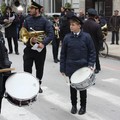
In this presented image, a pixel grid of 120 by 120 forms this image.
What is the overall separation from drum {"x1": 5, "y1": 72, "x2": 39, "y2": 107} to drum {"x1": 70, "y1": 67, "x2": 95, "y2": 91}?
1.13 m

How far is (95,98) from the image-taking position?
333 inches

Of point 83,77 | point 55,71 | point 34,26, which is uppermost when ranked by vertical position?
point 34,26

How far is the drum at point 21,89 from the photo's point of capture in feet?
17.8

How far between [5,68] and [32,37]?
249 centimetres

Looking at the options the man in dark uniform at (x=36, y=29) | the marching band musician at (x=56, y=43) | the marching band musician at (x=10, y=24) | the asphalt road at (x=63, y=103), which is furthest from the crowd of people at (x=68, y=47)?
the marching band musician at (x=10, y=24)

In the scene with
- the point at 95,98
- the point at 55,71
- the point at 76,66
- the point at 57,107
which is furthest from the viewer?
the point at 55,71

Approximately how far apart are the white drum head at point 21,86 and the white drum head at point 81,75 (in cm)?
114

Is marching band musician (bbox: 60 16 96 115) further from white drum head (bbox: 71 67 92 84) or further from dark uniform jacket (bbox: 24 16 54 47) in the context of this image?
dark uniform jacket (bbox: 24 16 54 47)

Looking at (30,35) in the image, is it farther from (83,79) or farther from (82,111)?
(83,79)

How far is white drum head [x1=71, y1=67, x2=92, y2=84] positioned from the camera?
657 cm

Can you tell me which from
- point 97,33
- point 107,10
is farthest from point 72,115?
point 107,10

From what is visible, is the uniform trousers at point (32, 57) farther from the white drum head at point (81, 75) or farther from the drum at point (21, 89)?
the drum at point (21, 89)

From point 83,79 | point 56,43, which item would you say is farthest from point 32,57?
point 56,43

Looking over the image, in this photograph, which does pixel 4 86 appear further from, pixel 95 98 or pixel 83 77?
pixel 95 98
